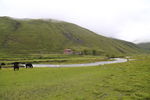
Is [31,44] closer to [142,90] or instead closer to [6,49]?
[6,49]

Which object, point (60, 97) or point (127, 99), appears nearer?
point (127, 99)

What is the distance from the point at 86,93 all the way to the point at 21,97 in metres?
6.01

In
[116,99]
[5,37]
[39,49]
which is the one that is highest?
[5,37]

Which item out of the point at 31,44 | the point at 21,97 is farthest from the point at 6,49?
the point at 21,97

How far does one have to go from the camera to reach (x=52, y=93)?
611 inches

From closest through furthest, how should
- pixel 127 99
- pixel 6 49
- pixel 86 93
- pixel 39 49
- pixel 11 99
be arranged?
pixel 127 99 < pixel 11 99 < pixel 86 93 < pixel 6 49 < pixel 39 49

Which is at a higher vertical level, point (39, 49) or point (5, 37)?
point (5, 37)

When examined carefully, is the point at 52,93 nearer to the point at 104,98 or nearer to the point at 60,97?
the point at 60,97

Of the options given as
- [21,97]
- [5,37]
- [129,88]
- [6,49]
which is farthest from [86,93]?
[5,37]

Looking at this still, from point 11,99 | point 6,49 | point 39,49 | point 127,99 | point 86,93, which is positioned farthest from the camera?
point 39,49

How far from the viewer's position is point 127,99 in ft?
41.8

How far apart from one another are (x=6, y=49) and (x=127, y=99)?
575 feet

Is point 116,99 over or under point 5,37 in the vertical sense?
under

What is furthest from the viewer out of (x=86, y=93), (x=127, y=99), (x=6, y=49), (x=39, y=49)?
(x=39, y=49)
